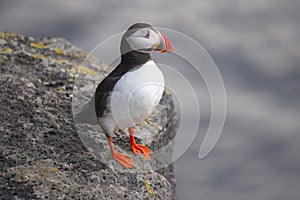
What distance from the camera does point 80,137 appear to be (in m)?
5.28

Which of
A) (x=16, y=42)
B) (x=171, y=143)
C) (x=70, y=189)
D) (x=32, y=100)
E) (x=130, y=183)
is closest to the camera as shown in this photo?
(x=70, y=189)

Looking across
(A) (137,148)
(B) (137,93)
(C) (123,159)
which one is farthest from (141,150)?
(B) (137,93)

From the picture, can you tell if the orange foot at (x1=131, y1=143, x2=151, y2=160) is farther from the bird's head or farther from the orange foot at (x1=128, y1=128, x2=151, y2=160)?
the bird's head

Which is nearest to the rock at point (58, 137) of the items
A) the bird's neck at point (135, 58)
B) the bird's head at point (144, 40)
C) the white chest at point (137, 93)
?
the white chest at point (137, 93)

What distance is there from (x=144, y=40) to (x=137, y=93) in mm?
458

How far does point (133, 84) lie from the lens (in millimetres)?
4770

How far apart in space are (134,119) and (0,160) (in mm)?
1142

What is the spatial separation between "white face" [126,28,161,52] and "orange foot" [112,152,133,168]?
2.99 feet

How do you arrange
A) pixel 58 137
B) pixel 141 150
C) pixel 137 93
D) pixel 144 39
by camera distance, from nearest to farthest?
pixel 137 93
pixel 144 39
pixel 58 137
pixel 141 150

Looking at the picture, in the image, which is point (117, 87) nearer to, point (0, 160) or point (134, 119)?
point (134, 119)

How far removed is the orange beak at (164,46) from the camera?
493cm

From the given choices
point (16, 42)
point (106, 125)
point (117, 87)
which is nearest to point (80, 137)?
point (106, 125)

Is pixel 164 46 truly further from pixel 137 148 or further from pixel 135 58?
pixel 137 148

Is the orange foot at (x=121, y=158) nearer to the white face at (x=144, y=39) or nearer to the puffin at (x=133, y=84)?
the puffin at (x=133, y=84)
